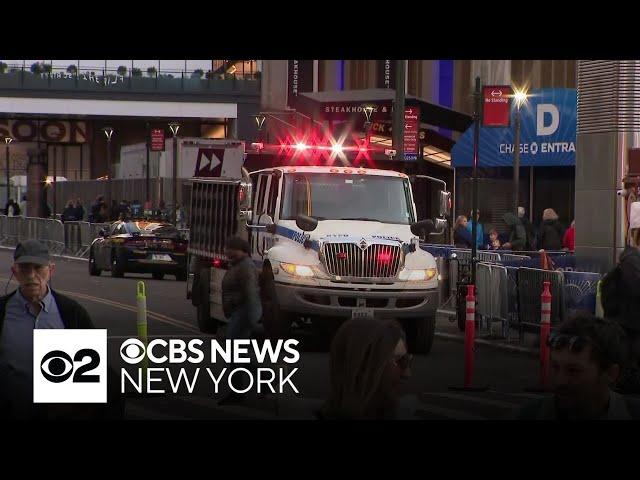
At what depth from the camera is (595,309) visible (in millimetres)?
19516

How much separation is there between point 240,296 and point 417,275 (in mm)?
5928

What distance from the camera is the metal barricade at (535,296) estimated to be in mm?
20453

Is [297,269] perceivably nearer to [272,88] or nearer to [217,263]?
[217,263]

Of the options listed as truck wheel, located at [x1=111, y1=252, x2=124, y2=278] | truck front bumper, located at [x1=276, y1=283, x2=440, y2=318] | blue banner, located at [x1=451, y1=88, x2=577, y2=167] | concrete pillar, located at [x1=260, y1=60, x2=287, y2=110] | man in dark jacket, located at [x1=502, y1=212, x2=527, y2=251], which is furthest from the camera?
concrete pillar, located at [x1=260, y1=60, x2=287, y2=110]

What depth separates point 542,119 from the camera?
43.1 metres

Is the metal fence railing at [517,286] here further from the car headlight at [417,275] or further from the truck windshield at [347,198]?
the truck windshield at [347,198]

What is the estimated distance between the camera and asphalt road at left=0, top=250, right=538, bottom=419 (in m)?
14.0

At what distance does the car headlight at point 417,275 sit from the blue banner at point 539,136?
22053mm

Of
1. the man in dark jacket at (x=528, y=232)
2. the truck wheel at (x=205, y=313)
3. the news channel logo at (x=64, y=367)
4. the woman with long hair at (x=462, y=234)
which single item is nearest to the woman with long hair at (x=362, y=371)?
the news channel logo at (x=64, y=367)

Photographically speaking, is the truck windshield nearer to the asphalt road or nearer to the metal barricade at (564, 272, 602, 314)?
the asphalt road

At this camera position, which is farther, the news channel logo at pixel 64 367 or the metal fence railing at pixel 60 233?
the metal fence railing at pixel 60 233

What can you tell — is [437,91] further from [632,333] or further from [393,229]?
[632,333]

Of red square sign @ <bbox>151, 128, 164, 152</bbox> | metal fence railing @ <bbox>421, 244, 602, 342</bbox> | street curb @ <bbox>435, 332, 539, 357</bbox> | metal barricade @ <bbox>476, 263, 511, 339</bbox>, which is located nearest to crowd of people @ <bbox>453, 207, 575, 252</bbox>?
metal fence railing @ <bbox>421, 244, 602, 342</bbox>

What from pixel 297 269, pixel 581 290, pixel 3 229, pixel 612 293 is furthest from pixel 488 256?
pixel 3 229
